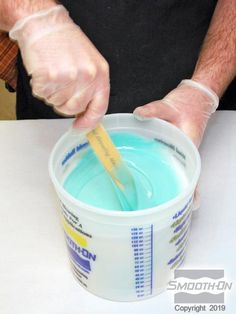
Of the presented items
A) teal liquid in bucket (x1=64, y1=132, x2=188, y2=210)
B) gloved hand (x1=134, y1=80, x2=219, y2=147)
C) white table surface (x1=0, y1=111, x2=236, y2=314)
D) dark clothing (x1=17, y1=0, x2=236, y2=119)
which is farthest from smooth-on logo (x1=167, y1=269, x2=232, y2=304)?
dark clothing (x1=17, y1=0, x2=236, y2=119)

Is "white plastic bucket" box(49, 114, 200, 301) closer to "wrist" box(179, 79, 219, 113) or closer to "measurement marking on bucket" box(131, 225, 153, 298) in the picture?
"measurement marking on bucket" box(131, 225, 153, 298)

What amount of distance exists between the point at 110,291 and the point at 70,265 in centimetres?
9

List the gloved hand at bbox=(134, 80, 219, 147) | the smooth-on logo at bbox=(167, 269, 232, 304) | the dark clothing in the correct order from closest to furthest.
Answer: the smooth-on logo at bbox=(167, 269, 232, 304), the gloved hand at bbox=(134, 80, 219, 147), the dark clothing

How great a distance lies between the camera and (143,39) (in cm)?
110

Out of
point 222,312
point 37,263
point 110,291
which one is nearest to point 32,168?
point 37,263

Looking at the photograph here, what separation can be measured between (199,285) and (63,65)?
40cm

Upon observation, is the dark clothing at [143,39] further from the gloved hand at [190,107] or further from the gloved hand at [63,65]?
the gloved hand at [63,65]

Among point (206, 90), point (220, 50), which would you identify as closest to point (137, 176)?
point (206, 90)

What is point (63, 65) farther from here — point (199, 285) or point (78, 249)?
point (199, 285)

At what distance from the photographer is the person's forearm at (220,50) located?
1.03 m

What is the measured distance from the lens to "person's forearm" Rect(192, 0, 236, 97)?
40.7 inches

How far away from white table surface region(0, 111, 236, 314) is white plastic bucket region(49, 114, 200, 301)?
34 millimetres

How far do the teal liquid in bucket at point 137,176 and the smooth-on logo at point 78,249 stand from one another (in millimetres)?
63

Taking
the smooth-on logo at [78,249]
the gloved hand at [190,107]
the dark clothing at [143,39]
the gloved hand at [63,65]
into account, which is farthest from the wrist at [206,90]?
the smooth-on logo at [78,249]
